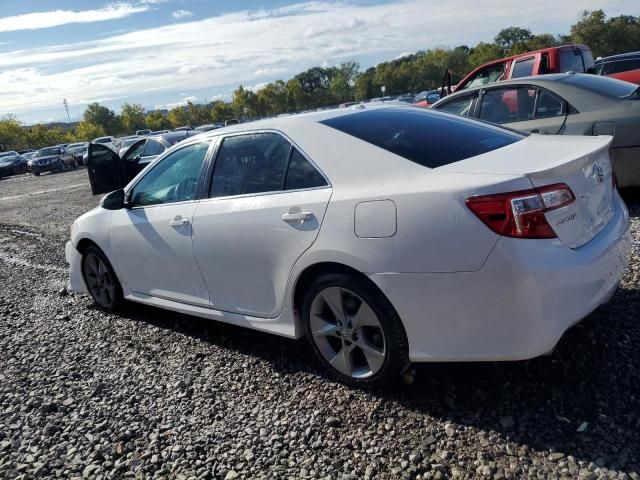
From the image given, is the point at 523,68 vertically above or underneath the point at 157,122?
underneath

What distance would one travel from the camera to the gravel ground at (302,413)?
249 cm

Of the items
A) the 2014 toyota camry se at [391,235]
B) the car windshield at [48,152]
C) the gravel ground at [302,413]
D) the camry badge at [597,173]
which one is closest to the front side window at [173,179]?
the 2014 toyota camry se at [391,235]

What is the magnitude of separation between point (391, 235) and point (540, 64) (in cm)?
811

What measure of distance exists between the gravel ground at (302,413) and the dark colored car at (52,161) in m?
32.5

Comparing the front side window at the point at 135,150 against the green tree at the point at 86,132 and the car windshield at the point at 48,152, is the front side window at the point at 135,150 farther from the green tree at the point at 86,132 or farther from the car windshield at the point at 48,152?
the green tree at the point at 86,132

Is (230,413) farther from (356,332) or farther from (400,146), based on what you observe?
(400,146)

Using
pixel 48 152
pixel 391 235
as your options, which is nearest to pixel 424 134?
pixel 391 235

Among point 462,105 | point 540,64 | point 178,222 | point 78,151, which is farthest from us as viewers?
point 78,151

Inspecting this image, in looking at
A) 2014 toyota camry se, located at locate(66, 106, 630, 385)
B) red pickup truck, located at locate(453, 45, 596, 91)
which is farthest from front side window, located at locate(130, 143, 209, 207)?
red pickup truck, located at locate(453, 45, 596, 91)

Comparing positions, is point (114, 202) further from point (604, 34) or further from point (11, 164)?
point (604, 34)

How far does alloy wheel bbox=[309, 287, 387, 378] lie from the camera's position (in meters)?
2.90

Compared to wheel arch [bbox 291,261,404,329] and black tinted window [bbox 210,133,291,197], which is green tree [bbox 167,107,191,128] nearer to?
black tinted window [bbox 210,133,291,197]

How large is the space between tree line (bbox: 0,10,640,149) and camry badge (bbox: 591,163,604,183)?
203 ft

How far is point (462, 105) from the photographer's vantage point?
7004 mm
